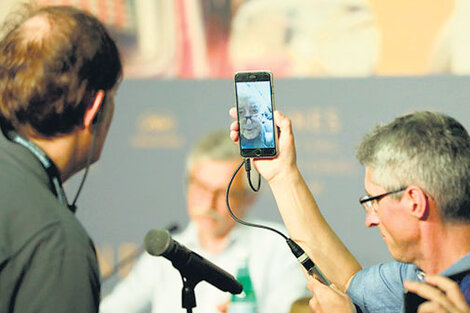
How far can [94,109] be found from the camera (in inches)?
51.8

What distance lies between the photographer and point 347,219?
3.00m

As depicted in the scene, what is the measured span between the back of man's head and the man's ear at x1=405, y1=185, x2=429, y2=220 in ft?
2.70

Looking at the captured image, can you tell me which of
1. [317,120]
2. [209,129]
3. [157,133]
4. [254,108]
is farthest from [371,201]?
[157,133]

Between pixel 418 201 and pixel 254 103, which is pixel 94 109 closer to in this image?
pixel 254 103

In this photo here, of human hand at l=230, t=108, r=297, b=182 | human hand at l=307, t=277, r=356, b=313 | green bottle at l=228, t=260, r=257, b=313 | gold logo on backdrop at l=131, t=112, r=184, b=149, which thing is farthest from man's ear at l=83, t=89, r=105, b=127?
gold logo on backdrop at l=131, t=112, r=184, b=149

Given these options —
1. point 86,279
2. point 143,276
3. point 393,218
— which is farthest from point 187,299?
point 143,276

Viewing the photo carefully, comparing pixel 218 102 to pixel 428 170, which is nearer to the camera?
pixel 428 170

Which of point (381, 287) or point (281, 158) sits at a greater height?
point (281, 158)

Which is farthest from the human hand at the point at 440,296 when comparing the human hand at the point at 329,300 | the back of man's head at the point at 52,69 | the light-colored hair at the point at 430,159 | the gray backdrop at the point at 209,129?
the gray backdrop at the point at 209,129

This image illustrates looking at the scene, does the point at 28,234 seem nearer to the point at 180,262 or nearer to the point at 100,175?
the point at 180,262

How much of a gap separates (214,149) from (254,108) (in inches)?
56.1

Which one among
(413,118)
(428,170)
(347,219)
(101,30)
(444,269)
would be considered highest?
(101,30)

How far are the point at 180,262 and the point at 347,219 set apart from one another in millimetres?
1642

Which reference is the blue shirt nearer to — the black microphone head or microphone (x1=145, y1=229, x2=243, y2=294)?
microphone (x1=145, y1=229, x2=243, y2=294)
